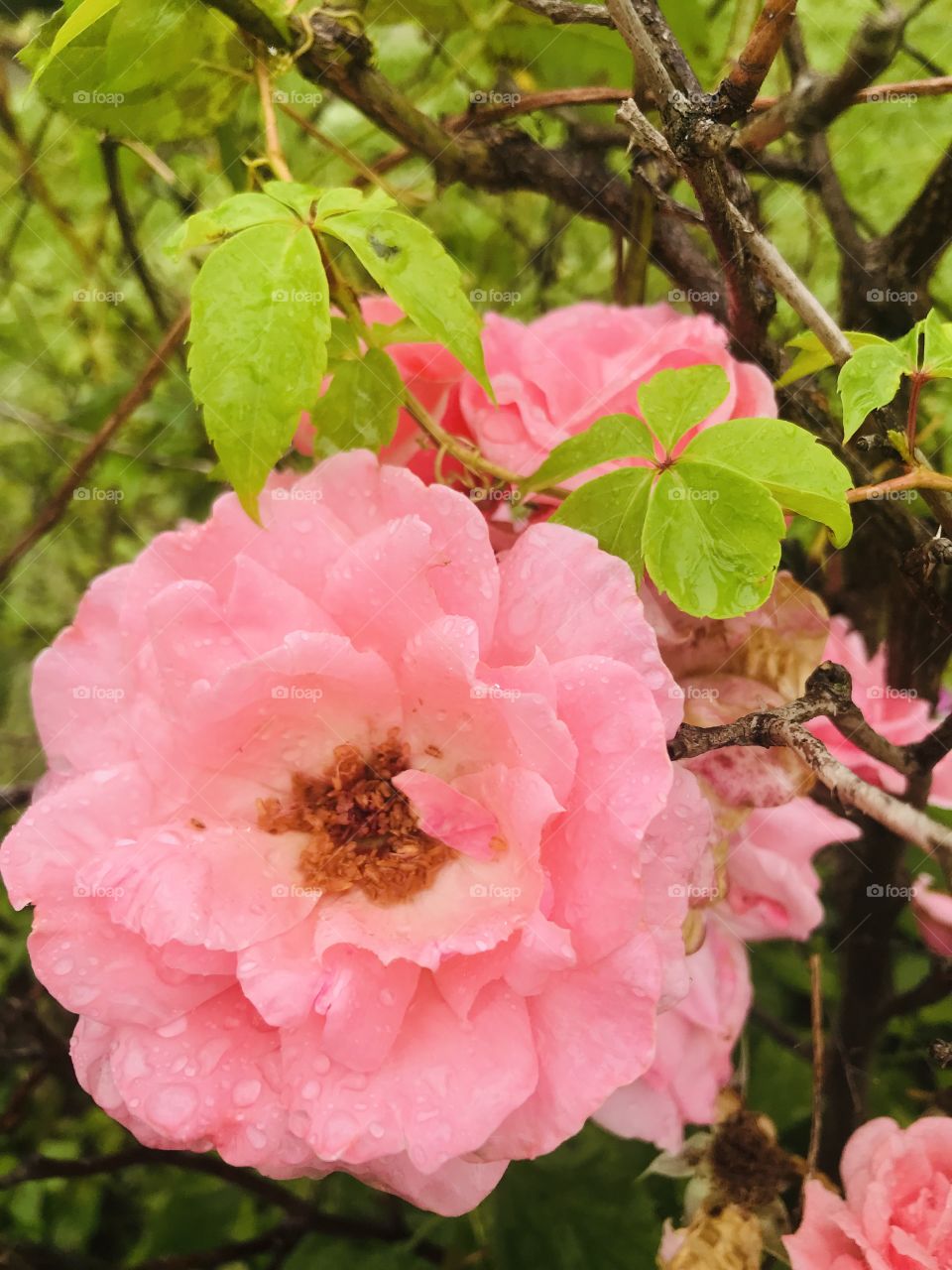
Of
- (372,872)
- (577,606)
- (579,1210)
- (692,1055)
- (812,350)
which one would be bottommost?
(579,1210)

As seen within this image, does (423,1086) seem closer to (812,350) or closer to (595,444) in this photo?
(595,444)

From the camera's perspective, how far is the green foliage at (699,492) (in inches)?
19.7

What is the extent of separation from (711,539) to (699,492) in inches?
1.1

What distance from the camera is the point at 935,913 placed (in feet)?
2.45

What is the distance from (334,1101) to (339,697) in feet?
0.76

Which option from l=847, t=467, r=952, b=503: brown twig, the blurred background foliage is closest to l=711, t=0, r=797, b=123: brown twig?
l=847, t=467, r=952, b=503: brown twig

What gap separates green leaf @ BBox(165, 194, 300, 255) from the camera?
20.5 inches

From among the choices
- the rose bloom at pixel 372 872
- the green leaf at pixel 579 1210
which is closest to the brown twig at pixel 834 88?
the rose bloom at pixel 372 872

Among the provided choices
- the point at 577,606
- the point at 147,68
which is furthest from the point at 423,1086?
the point at 147,68

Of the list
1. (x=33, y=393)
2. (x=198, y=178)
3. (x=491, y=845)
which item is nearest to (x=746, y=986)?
(x=491, y=845)

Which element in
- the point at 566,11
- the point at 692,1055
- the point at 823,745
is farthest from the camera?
the point at 692,1055

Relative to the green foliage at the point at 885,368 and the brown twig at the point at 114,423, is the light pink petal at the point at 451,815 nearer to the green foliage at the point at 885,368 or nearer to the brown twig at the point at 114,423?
the green foliage at the point at 885,368

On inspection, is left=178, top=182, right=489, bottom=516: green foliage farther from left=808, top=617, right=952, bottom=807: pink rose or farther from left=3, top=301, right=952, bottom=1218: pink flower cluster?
left=808, top=617, right=952, bottom=807: pink rose

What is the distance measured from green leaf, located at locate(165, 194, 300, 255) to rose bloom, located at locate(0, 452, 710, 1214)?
0.43ft
